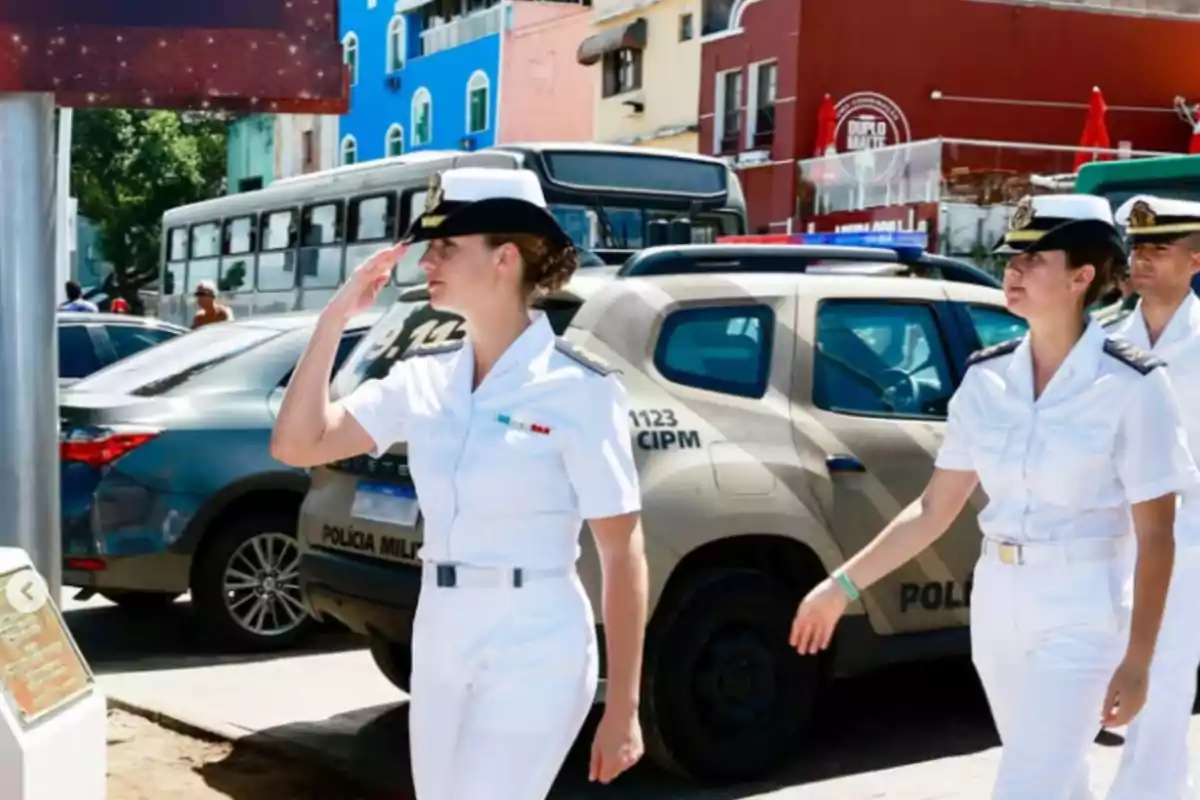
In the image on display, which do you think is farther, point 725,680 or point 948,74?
point 948,74

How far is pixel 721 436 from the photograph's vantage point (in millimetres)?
6176

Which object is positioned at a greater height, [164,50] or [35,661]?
[164,50]

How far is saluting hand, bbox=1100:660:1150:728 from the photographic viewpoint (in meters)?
3.72

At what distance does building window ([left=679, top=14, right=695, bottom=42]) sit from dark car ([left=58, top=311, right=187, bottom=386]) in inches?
935

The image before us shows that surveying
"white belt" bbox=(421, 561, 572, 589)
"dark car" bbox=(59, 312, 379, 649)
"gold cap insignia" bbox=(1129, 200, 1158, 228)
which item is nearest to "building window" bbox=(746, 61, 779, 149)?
"dark car" bbox=(59, 312, 379, 649)

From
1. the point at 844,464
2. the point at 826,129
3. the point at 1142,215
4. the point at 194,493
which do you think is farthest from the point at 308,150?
the point at 1142,215

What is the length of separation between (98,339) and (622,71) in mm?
26507

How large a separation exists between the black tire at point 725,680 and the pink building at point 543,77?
3805cm

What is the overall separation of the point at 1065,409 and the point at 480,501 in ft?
4.42

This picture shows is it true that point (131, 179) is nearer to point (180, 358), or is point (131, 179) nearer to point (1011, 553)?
point (180, 358)

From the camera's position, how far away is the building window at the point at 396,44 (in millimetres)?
50750

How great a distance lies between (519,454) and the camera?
11.1 feet

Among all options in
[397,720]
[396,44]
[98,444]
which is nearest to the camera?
[397,720]

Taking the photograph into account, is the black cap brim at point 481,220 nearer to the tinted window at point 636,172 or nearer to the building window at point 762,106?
the tinted window at point 636,172
